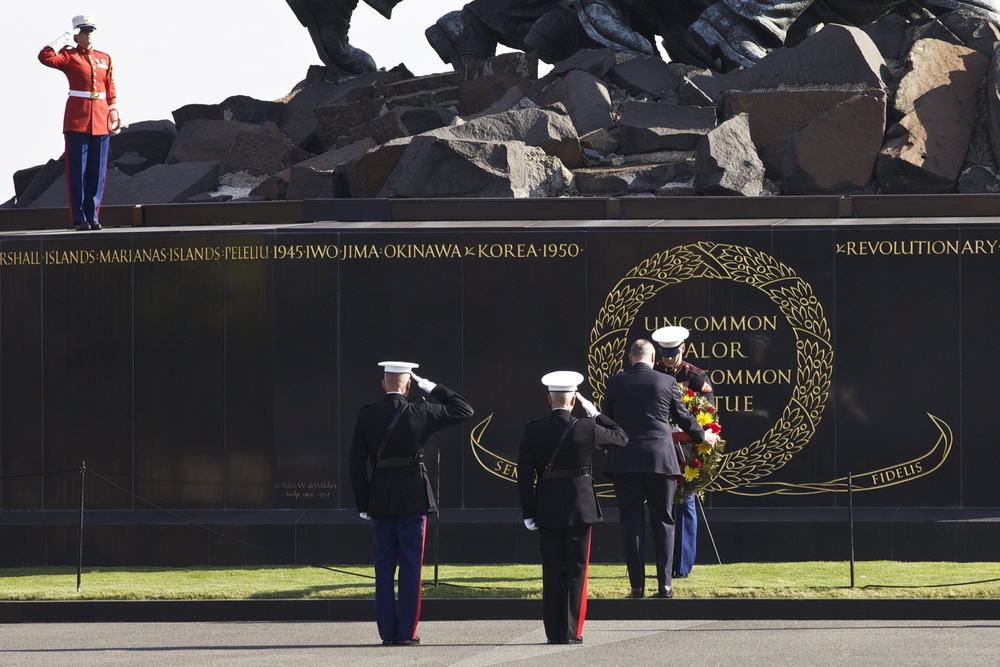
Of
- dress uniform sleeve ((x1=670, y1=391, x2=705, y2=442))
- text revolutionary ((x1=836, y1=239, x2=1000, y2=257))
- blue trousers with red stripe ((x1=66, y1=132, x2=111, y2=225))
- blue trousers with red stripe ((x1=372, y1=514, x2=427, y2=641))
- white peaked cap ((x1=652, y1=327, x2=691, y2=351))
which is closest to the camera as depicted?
blue trousers with red stripe ((x1=372, y1=514, x2=427, y2=641))

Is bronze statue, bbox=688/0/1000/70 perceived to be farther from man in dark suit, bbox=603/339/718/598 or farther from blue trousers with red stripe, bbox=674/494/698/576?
man in dark suit, bbox=603/339/718/598

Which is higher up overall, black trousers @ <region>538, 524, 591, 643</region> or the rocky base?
the rocky base

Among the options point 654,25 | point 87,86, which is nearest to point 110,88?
point 87,86

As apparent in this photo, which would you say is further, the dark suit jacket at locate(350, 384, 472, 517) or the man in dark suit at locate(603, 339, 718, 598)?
the man in dark suit at locate(603, 339, 718, 598)

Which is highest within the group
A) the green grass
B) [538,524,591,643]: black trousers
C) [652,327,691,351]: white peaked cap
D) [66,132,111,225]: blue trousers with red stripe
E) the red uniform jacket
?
the red uniform jacket

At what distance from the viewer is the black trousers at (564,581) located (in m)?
9.14

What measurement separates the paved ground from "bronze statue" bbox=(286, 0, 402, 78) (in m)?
11.1

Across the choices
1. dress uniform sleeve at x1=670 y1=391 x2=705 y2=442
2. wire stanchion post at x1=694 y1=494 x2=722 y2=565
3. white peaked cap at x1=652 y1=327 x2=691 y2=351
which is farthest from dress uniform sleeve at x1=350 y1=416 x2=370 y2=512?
wire stanchion post at x1=694 y1=494 x2=722 y2=565

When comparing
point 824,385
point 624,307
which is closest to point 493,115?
point 624,307

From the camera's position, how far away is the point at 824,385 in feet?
42.3

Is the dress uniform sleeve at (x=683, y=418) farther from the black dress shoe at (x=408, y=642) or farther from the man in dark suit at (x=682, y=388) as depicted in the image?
the black dress shoe at (x=408, y=642)

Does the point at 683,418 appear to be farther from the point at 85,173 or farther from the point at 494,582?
the point at 85,173

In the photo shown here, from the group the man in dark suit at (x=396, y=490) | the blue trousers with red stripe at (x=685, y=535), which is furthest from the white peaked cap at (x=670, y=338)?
the man in dark suit at (x=396, y=490)

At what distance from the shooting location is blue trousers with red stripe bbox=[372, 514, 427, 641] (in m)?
9.24
